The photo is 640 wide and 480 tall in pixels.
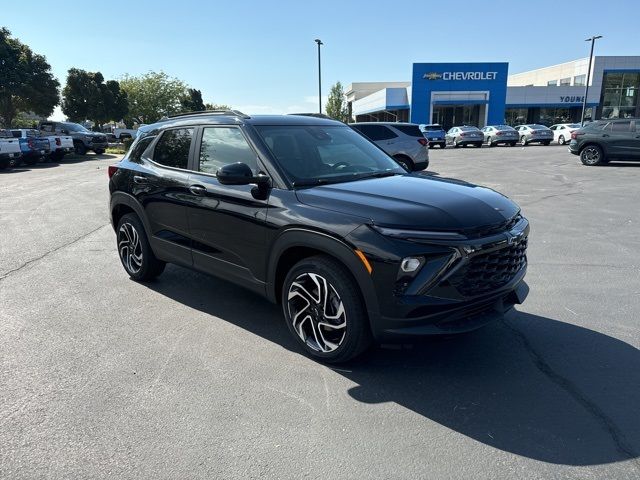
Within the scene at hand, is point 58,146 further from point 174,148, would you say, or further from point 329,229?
point 329,229

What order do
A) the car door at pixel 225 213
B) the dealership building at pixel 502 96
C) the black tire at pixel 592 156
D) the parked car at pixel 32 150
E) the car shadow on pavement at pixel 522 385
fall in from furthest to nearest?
1. the dealership building at pixel 502 96
2. the parked car at pixel 32 150
3. the black tire at pixel 592 156
4. the car door at pixel 225 213
5. the car shadow on pavement at pixel 522 385

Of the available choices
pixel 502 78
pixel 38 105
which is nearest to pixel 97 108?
pixel 38 105

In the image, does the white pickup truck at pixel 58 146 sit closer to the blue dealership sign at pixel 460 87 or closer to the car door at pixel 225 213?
the car door at pixel 225 213

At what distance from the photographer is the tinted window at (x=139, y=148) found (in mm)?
5355

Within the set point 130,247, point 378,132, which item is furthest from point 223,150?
point 378,132

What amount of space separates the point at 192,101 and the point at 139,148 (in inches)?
3100

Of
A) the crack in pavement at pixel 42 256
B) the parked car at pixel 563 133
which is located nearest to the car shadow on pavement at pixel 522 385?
the crack in pavement at pixel 42 256

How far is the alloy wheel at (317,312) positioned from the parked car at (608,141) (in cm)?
1733

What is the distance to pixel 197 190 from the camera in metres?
4.30

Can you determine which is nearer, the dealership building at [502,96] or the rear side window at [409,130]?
the rear side window at [409,130]

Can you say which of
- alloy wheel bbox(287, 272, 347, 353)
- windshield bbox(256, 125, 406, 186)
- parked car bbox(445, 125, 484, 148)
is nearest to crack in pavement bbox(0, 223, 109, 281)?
windshield bbox(256, 125, 406, 186)

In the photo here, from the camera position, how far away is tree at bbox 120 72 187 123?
7169cm

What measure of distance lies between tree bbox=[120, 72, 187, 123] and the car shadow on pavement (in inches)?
2901

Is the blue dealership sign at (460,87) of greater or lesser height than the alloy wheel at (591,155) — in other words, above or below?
above
